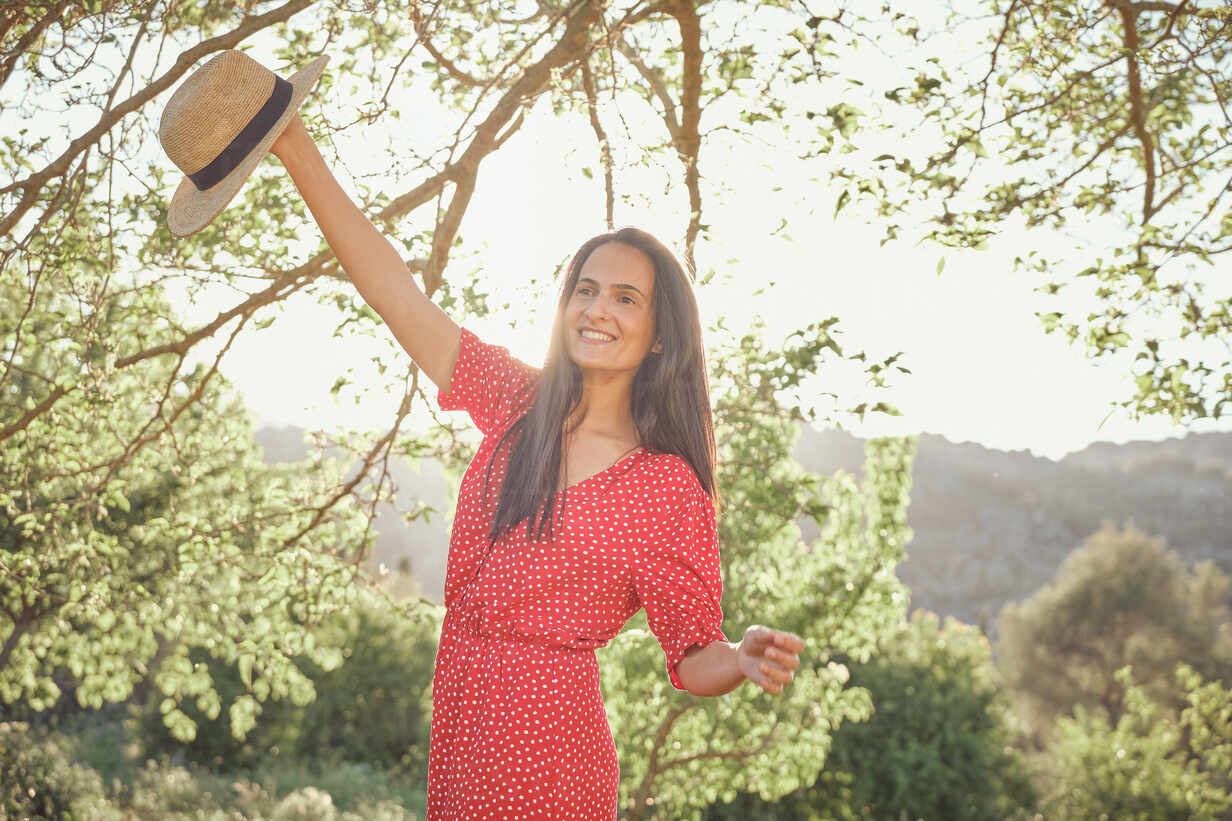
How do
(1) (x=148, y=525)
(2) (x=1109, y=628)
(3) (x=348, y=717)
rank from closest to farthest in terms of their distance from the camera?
(1) (x=148, y=525) → (3) (x=348, y=717) → (2) (x=1109, y=628)

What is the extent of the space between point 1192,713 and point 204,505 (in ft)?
41.3

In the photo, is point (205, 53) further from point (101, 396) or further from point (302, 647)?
point (302, 647)

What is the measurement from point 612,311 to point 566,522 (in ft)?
1.64

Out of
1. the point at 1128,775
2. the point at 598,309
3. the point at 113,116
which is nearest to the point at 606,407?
the point at 598,309

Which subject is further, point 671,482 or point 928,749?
point 928,749

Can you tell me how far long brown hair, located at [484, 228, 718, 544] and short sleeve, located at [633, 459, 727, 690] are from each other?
15cm

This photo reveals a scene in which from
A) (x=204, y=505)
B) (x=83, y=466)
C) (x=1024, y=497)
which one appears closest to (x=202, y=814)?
(x=204, y=505)

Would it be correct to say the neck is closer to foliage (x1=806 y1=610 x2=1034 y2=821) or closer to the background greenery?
the background greenery

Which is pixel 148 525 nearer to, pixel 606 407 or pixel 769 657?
pixel 606 407

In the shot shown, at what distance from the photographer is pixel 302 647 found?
5328 millimetres

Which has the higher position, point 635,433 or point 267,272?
point 267,272

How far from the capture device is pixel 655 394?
225 centimetres

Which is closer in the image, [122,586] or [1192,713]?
[122,586]

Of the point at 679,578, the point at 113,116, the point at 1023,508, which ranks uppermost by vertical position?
the point at 1023,508
